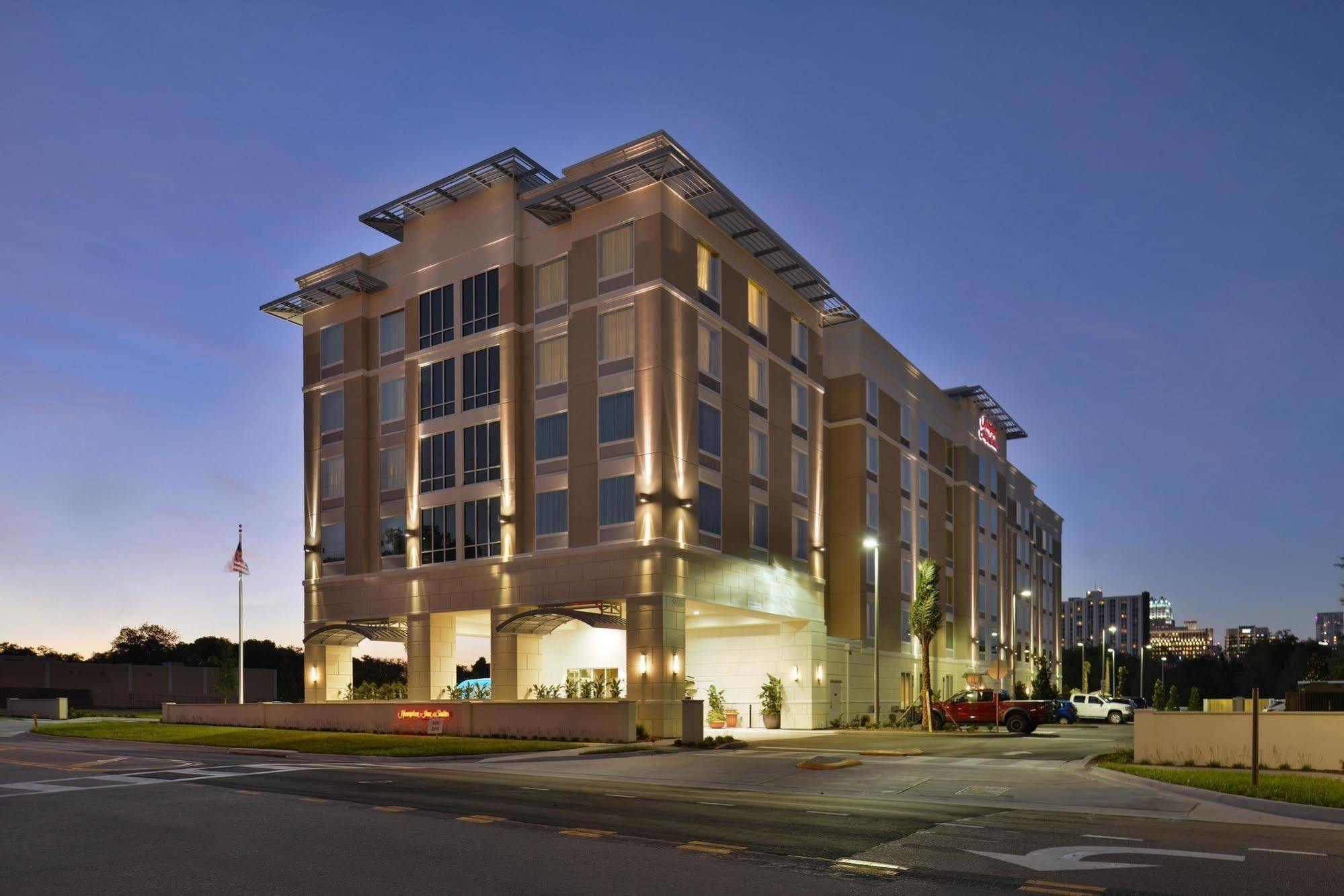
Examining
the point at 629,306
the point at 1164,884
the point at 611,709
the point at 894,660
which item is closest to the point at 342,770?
the point at 611,709

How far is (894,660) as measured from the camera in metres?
66.6

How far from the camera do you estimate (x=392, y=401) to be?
5562 cm

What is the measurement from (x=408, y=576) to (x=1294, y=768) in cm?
3920

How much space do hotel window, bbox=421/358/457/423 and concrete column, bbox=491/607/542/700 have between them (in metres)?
10.5

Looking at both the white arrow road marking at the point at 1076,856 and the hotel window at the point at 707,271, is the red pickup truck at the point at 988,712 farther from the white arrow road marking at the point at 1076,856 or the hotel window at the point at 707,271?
the white arrow road marking at the point at 1076,856

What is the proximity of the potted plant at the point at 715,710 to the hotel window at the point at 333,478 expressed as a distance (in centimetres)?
2155

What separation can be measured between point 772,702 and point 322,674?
23.5 meters

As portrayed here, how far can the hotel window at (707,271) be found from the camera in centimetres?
4741

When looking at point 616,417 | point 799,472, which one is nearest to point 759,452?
point 799,472

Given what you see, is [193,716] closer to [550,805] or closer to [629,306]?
[629,306]

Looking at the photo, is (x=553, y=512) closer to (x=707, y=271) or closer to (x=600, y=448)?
(x=600, y=448)

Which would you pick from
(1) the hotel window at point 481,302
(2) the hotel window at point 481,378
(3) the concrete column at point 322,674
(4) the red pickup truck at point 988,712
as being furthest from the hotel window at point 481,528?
(4) the red pickup truck at point 988,712

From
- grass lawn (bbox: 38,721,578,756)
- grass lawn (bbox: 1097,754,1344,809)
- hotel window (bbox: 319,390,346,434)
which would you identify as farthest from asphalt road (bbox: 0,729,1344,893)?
hotel window (bbox: 319,390,346,434)

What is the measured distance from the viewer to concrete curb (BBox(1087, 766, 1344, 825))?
1623 centimetres
